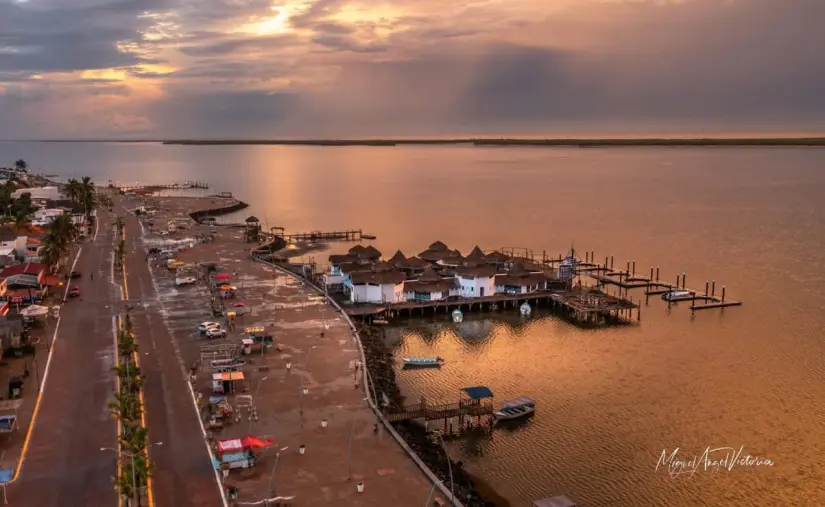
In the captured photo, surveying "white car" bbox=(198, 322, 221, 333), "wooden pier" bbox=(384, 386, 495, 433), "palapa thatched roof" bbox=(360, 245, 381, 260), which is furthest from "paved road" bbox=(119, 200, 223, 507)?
"palapa thatched roof" bbox=(360, 245, 381, 260)

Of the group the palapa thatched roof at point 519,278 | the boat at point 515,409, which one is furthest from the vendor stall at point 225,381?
the palapa thatched roof at point 519,278

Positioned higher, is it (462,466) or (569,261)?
(569,261)

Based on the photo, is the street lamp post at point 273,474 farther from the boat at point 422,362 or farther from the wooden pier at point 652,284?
the wooden pier at point 652,284

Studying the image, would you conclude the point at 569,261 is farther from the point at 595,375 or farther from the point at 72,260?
the point at 72,260

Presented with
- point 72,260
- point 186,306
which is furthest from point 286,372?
point 72,260

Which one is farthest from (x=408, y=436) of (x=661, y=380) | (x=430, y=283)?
(x=430, y=283)

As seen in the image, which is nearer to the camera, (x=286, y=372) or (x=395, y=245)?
(x=286, y=372)

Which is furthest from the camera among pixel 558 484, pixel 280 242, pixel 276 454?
pixel 280 242

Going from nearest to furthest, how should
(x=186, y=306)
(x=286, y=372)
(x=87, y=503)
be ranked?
(x=87, y=503) < (x=286, y=372) < (x=186, y=306)
